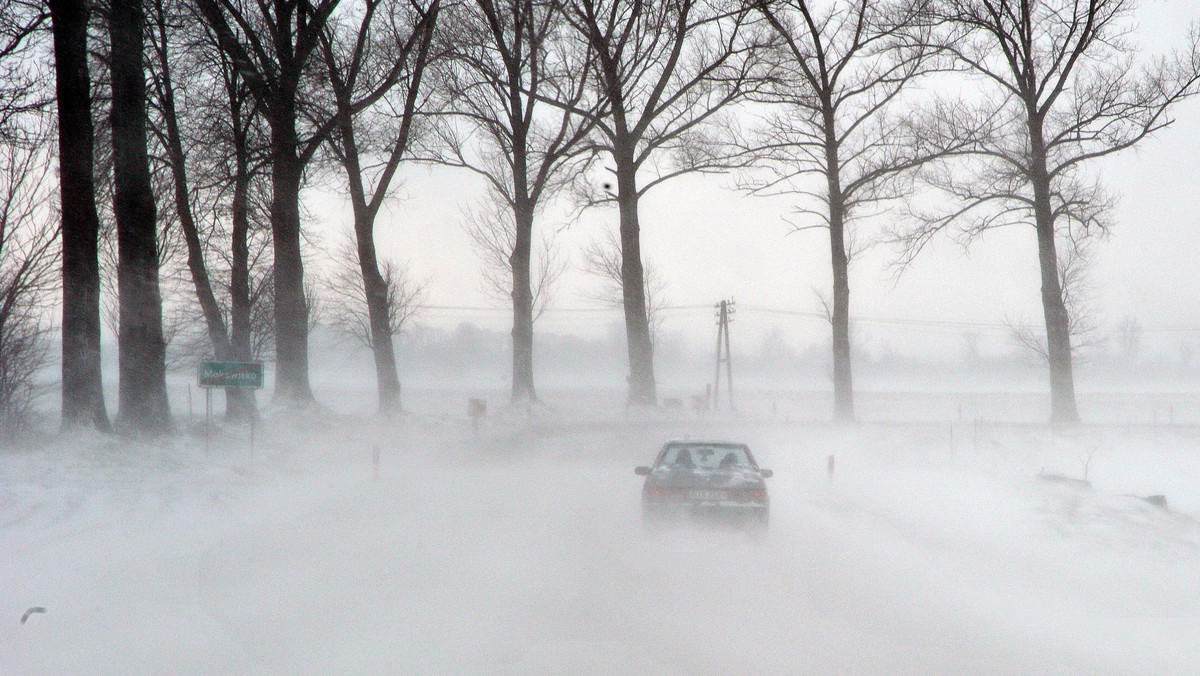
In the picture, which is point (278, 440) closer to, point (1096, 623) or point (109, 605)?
point (109, 605)

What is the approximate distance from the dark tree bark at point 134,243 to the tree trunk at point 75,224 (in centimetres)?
80

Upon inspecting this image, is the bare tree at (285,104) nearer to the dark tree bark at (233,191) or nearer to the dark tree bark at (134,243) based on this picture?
the dark tree bark at (233,191)

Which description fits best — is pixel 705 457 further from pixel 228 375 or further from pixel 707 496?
pixel 228 375

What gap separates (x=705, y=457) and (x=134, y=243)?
9.41 metres

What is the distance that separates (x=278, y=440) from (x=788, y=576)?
12.0 m

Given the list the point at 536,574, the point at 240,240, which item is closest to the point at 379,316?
the point at 240,240

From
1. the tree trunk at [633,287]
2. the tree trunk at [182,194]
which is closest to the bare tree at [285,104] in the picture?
the tree trunk at [182,194]

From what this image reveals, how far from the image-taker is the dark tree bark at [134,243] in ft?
48.2

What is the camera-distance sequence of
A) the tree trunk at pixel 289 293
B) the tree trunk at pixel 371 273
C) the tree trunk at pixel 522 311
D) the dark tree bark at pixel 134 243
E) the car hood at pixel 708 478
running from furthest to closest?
the tree trunk at pixel 522 311
the tree trunk at pixel 371 273
the tree trunk at pixel 289 293
the dark tree bark at pixel 134 243
the car hood at pixel 708 478

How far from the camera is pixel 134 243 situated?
14.9 meters

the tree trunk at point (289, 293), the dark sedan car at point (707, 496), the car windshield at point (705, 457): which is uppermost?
the tree trunk at point (289, 293)

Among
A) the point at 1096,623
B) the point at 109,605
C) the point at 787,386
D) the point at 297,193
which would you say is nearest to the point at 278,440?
the point at 297,193

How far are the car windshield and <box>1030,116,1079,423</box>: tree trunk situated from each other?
51.8ft

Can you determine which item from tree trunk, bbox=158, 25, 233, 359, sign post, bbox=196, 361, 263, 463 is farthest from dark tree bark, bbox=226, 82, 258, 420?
sign post, bbox=196, 361, 263, 463
